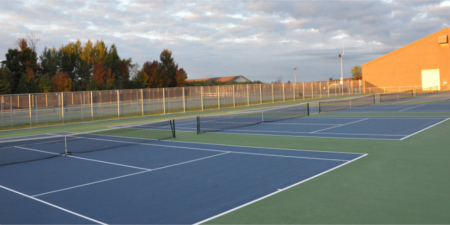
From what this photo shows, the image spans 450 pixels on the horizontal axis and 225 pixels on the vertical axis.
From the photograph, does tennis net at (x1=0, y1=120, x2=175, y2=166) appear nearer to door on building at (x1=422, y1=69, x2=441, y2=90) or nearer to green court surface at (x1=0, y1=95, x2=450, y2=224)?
green court surface at (x1=0, y1=95, x2=450, y2=224)

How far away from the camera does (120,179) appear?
9.38 metres

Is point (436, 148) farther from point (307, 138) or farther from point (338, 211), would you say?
point (338, 211)

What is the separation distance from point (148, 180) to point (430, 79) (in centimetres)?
6055

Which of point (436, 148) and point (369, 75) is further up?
point (369, 75)

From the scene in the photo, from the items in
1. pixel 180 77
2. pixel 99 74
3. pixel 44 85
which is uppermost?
pixel 180 77

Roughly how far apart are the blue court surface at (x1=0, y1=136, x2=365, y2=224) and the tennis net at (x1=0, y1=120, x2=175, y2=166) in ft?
3.67

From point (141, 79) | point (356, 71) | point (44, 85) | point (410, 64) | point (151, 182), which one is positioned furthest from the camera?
point (356, 71)

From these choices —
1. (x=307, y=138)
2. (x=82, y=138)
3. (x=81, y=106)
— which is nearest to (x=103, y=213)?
(x=307, y=138)

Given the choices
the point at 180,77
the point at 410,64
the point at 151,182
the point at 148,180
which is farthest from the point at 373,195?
the point at 180,77

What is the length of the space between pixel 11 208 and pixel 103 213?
2.08 metres

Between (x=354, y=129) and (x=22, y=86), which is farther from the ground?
(x=22, y=86)

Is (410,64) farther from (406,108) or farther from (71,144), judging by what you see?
(71,144)

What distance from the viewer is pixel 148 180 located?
912 cm

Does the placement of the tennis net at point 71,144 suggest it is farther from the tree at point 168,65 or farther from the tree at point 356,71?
the tree at point 356,71
